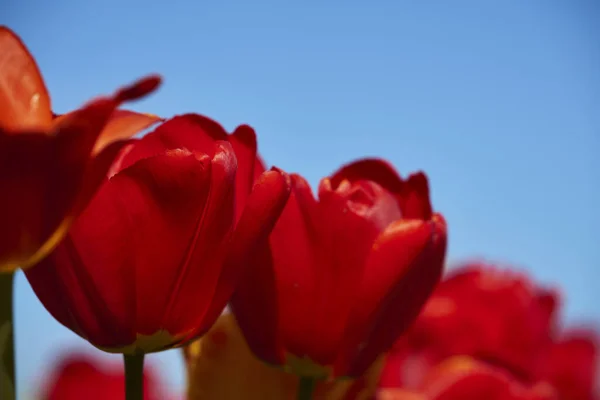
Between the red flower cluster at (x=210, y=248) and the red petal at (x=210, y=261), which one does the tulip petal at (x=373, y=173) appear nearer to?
the red flower cluster at (x=210, y=248)

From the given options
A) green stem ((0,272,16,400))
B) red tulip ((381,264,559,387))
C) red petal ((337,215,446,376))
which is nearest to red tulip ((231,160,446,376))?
red petal ((337,215,446,376))

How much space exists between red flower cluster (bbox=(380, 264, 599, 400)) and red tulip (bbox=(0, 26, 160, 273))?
0.27 metres

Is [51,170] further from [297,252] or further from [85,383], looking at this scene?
[85,383]

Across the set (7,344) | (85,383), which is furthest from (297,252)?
(85,383)

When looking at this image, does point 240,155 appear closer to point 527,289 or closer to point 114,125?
point 114,125

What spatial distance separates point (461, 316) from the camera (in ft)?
2.15

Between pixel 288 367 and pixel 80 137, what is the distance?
6.7 inches

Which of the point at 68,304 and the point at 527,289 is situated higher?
the point at 527,289

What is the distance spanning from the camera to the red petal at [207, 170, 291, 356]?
0.28 meters

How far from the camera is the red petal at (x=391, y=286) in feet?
1.07

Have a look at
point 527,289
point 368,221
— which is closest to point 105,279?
point 368,221

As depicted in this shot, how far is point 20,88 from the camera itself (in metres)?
0.26

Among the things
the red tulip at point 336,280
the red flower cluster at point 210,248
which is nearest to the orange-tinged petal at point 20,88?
the red flower cluster at point 210,248

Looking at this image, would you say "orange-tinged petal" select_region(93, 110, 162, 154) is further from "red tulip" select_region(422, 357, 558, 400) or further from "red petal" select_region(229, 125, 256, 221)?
"red tulip" select_region(422, 357, 558, 400)
